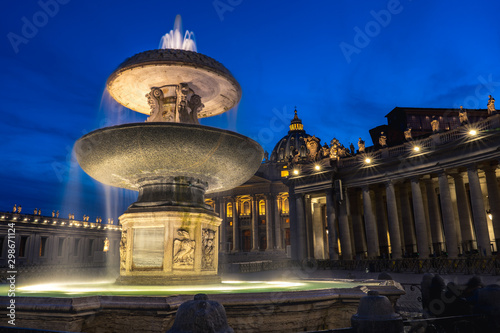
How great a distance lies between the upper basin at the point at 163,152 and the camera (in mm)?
10281

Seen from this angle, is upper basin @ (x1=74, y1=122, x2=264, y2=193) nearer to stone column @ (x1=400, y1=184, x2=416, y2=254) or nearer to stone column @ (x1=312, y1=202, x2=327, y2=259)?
stone column @ (x1=400, y1=184, x2=416, y2=254)

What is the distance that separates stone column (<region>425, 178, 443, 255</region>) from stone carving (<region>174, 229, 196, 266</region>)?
102 feet

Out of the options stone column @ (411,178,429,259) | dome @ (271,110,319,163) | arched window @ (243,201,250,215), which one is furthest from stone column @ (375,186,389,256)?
dome @ (271,110,319,163)

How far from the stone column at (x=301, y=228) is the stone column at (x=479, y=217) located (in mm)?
17180

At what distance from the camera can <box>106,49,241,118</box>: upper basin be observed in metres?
11.6

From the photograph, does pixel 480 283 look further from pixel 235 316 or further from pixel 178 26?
pixel 178 26

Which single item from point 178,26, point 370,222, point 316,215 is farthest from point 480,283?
point 316,215

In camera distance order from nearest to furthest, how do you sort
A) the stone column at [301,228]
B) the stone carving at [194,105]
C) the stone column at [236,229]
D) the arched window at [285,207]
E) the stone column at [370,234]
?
the stone carving at [194,105]
the stone column at [370,234]
the stone column at [301,228]
the stone column at [236,229]
the arched window at [285,207]

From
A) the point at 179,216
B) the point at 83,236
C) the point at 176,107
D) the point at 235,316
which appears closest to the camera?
the point at 235,316

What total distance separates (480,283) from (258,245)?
273 feet

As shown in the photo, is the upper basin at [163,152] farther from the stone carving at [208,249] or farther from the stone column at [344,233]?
the stone column at [344,233]

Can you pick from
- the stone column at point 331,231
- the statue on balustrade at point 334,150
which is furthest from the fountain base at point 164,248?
the statue on balustrade at point 334,150

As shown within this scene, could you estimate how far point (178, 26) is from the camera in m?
14.3

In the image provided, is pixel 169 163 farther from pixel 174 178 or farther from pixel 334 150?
pixel 334 150
